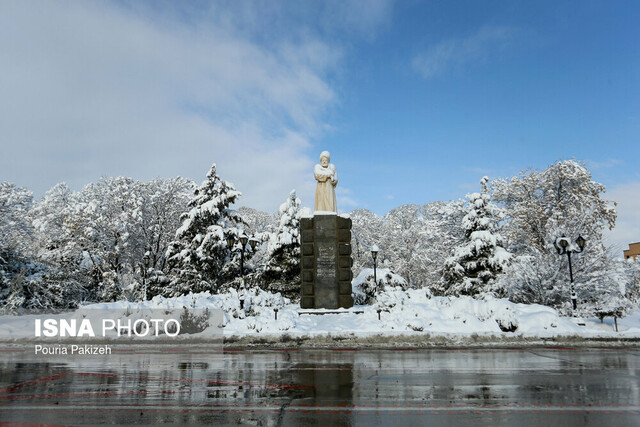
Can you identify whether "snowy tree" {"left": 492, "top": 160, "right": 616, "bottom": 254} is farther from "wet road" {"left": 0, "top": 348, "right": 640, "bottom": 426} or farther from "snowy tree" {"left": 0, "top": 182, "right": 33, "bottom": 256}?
"snowy tree" {"left": 0, "top": 182, "right": 33, "bottom": 256}

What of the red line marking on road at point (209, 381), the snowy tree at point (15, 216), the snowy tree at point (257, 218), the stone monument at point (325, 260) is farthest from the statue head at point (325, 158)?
the snowy tree at point (257, 218)

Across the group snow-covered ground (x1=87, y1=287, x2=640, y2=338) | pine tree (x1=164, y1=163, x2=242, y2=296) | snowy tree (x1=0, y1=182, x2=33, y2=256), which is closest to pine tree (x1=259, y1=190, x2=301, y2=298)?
pine tree (x1=164, y1=163, x2=242, y2=296)

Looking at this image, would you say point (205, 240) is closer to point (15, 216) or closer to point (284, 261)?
point (284, 261)

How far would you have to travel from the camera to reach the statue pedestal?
19281 mm

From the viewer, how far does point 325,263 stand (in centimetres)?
1944

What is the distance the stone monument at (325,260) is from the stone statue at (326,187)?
0.05 meters

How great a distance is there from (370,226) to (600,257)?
41876 mm

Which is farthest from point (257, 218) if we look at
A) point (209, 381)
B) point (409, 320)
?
point (209, 381)

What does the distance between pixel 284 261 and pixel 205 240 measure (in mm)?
6091

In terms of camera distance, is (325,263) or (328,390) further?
(325,263)

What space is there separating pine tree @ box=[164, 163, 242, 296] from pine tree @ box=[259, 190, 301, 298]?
301 cm

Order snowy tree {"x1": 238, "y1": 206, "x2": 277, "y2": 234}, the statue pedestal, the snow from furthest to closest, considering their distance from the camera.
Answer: snowy tree {"x1": 238, "y1": 206, "x2": 277, "y2": 234} < the statue pedestal < the snow

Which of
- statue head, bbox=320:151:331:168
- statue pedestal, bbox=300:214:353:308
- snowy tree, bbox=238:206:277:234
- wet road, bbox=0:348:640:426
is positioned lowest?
wet road, bbox=0:348:640:426

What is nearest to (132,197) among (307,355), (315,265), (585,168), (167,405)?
(315,265)
